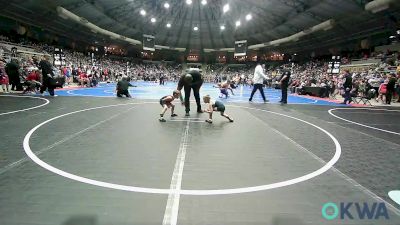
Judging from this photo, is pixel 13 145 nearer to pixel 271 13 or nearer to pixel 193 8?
pixel 271 13

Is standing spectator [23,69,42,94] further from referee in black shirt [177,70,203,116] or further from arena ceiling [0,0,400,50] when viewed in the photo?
arena ceiling [0,0,400,50]

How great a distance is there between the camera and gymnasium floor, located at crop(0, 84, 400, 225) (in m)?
2.93

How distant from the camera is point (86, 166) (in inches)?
169

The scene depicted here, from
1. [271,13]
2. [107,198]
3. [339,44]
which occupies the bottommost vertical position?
[107,198]

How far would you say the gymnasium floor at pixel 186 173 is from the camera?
2.93m

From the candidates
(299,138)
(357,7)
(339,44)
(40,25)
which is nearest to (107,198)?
(299,138)

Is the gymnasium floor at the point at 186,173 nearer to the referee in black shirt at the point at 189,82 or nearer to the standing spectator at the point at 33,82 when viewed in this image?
the referee in black shirt at the point at 189,82

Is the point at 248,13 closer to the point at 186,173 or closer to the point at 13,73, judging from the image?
the point at 13,73

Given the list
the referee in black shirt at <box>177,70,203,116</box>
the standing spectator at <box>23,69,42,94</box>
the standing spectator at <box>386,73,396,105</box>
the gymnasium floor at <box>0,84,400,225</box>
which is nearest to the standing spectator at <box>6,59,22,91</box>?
the standing spectator at <box>23,69,42,94</box>

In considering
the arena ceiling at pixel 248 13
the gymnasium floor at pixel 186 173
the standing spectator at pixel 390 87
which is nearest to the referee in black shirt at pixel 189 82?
the gymnasium floor at pixel 186 173

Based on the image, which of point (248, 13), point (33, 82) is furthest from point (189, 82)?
point (248, 13)

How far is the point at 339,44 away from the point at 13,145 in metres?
45.4

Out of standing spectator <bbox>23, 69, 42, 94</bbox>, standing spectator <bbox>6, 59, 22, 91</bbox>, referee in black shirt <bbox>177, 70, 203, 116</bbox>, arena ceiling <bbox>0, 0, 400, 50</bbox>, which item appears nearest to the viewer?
referee in black shirt <bbox>177, 70, 203, 116</bbox>

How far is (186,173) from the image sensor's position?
13.5ft
